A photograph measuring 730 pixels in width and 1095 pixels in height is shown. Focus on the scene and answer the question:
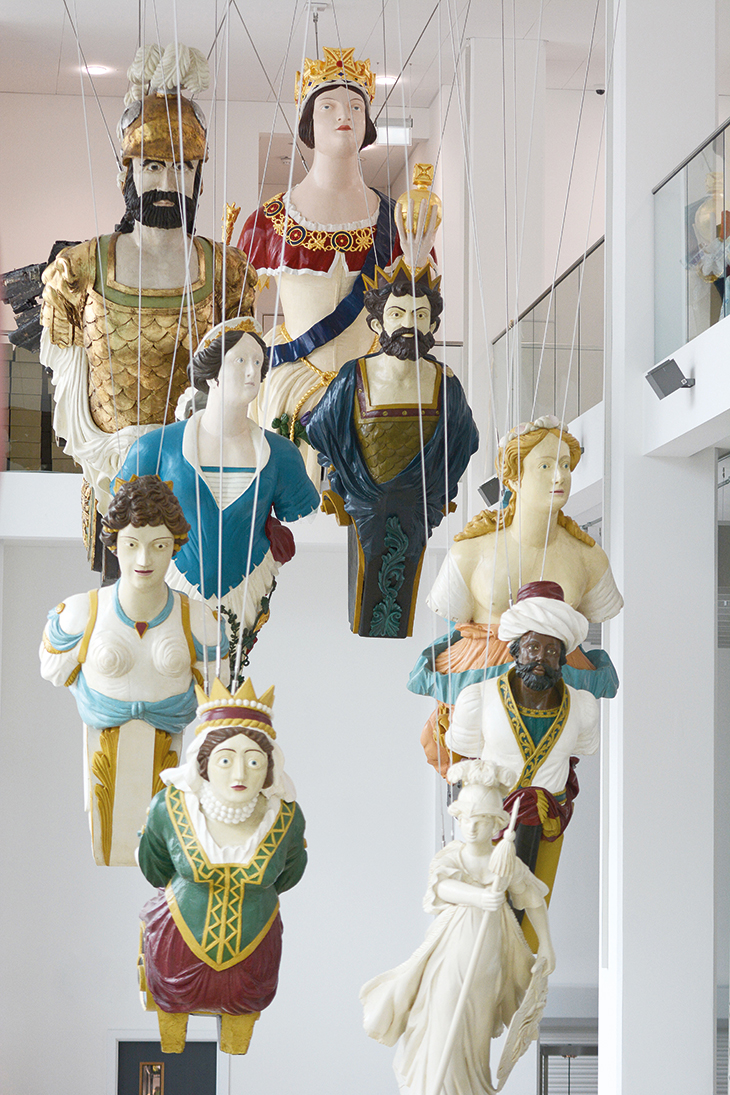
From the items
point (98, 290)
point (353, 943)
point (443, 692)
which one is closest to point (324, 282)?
point (98, 290)

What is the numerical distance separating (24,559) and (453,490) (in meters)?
6.09

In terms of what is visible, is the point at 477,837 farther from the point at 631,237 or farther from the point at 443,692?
the point at 631,237

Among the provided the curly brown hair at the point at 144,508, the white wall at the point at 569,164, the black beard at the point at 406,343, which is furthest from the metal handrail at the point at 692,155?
the white wall at the point at 569,164

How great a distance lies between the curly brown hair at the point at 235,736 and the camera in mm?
2900

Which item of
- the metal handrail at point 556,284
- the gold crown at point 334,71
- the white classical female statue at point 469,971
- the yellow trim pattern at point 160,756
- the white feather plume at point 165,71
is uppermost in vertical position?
the metal handrail at point 556,284

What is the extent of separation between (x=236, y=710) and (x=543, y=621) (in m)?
0.88

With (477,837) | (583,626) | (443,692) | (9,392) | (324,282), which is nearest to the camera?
(477,837)

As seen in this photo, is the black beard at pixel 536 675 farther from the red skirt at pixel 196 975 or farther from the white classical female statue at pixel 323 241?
the white classical female statue at pixel 323 241

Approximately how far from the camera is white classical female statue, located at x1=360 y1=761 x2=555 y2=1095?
122 inches

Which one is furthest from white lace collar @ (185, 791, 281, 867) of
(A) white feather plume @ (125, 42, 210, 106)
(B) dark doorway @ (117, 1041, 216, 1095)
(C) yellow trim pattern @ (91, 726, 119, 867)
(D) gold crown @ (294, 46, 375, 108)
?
(B) dark doorway @ (117, 1041, 216, 1095)

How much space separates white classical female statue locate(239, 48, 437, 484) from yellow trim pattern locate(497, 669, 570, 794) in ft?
3.83

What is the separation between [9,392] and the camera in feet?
26.1

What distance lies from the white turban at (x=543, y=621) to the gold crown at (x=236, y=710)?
28.9 inches

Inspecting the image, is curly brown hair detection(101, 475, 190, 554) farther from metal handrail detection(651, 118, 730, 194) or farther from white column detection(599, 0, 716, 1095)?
metal handrail detection(651, 118, 730, 194)
